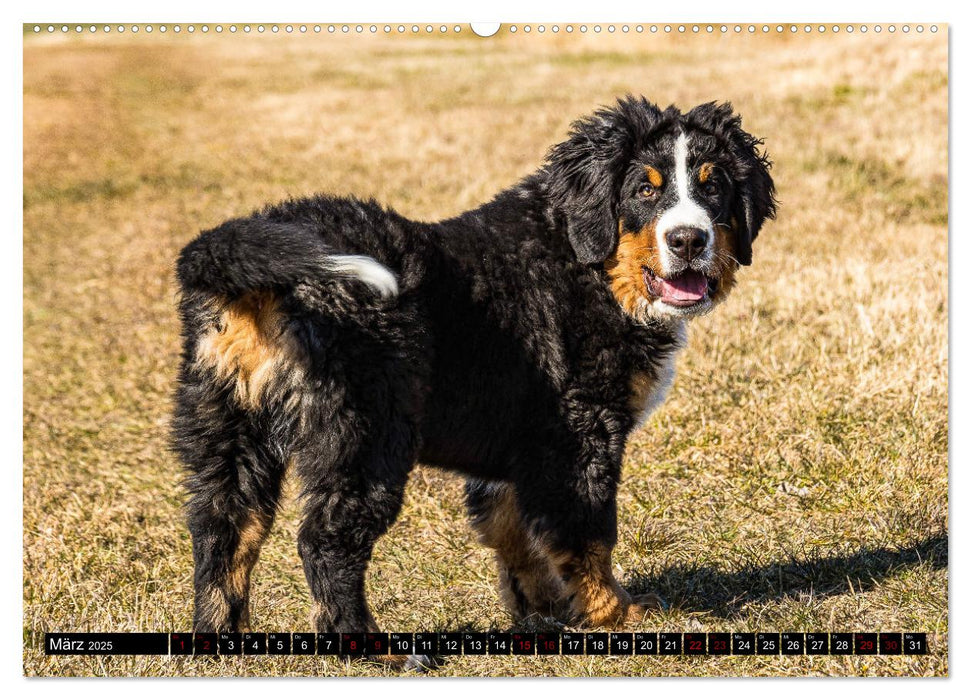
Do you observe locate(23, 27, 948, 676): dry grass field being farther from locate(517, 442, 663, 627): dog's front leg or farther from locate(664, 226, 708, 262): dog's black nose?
locate(664, 226, 708, 262): dog's black nose

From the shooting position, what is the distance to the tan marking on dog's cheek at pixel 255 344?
12.0ft

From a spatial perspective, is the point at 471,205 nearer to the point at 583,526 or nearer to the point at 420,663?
the point at 583,526

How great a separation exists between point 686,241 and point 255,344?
5.44 ft

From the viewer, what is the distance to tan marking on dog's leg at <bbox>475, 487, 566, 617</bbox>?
472 cm

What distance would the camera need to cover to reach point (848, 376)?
6.67m

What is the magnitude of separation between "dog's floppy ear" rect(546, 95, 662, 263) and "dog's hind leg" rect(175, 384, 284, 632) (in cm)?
147

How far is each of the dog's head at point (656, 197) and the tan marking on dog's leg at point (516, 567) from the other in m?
1.04

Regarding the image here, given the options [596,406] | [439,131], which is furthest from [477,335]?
[439,131]

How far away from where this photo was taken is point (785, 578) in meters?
4.87

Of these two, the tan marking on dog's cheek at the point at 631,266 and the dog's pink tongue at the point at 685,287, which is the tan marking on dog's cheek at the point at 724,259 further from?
the tan marking on dog's cheek at the point at 631,266

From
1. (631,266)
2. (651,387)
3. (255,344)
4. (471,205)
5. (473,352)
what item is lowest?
(471,205)

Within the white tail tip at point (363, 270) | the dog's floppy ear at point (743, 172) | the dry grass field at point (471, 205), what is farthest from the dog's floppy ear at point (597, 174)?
the white tail tip at point (363, 270)

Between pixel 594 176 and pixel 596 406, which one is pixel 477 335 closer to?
pixel 596 406

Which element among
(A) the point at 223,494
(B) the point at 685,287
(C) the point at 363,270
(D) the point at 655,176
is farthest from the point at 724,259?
(A) the point at 223,494
